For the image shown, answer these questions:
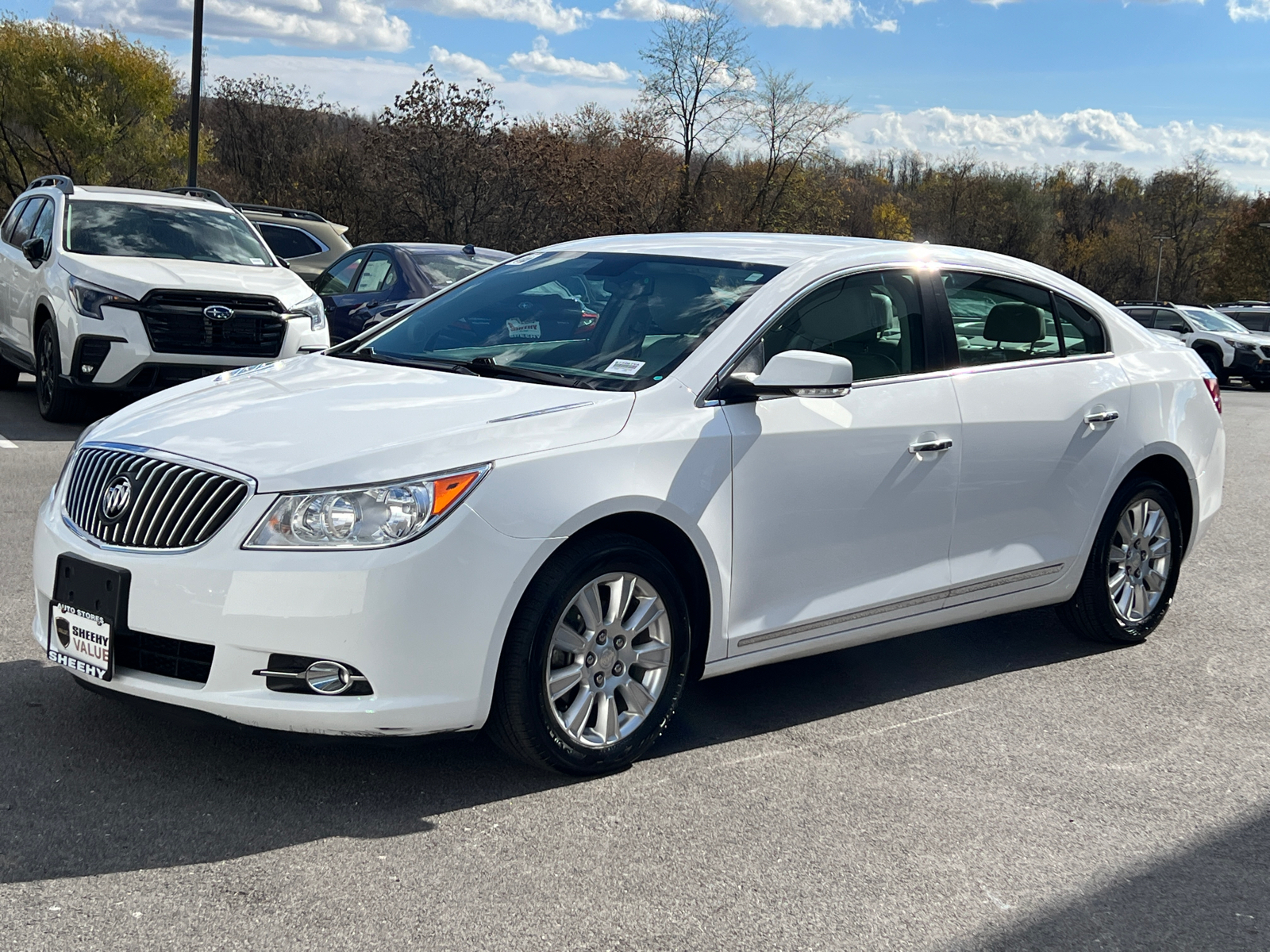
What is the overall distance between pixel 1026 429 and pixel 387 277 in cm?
922

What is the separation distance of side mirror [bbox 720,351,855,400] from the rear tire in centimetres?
799

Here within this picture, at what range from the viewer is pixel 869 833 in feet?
12.3

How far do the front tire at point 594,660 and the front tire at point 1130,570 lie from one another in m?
2.33

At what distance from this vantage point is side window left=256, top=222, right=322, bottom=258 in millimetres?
17312

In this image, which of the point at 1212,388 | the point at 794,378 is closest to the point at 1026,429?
the point at 794,378

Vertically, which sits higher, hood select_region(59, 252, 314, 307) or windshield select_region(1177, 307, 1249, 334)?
windshield select_region(1177, 307, 1249, 334)

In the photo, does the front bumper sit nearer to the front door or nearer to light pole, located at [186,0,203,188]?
the front door

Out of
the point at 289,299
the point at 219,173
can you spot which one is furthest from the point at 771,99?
the point at 289,299

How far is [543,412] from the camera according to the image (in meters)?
3.94

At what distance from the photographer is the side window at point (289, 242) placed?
56.8 feet

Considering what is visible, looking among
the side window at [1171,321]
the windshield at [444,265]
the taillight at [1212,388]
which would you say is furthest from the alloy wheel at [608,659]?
the side window at [1171,321]

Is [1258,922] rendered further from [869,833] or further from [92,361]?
[92,361]

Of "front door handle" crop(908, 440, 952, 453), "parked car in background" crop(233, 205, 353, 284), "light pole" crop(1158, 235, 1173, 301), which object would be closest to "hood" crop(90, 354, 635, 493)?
"front door handle" crop(908, 440, 952, 453)

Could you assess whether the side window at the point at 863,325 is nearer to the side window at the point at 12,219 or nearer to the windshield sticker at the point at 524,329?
the windshield sticker at the point at 524,329
